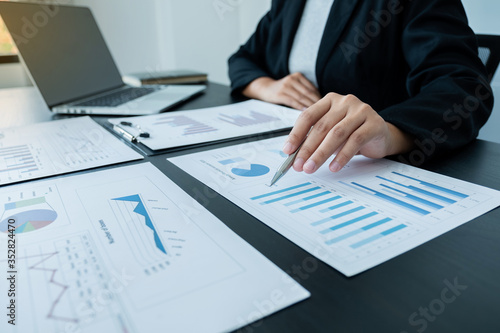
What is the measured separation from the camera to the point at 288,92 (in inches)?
37.7

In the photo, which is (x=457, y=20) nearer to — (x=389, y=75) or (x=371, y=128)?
(x=389, y=75)

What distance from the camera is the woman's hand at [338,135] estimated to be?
518 millimetres

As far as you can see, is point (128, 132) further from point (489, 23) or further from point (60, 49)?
point (489, 23)

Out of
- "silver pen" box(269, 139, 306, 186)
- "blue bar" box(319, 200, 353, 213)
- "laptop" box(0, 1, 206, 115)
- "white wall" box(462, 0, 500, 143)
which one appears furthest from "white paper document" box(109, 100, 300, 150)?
"white wall" box(462, 0, 500, 143)

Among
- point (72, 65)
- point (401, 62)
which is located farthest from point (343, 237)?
point (72, 65)

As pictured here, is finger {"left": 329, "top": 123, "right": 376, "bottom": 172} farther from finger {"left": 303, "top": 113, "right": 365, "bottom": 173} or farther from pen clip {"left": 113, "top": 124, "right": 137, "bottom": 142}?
pen clip {"left": 113, "top": 124, "right": 137, "bottom": 142}

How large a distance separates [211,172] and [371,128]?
24 centimetres

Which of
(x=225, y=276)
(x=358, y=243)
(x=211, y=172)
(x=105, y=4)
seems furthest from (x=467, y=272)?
(x=105, y=4)

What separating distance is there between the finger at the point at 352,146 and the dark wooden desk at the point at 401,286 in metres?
0.17

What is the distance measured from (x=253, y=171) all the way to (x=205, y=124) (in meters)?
0.27

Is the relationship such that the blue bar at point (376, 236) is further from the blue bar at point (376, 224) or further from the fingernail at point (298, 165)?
the fingernail at point (298, 165)

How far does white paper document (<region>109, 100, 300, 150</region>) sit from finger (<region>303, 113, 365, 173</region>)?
22 cm

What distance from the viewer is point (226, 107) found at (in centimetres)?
94

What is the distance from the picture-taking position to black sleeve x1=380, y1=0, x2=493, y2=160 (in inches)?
23.9
